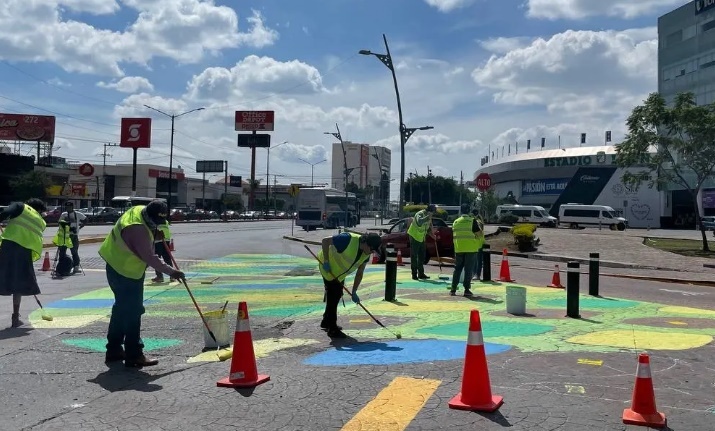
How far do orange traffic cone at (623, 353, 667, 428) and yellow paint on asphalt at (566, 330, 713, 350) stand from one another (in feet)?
9.06

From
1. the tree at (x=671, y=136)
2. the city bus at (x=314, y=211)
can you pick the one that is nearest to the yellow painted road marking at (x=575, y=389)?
the tree at (x=671, y=136)

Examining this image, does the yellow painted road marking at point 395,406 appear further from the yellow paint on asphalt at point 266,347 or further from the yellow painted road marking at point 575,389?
the yellow paint on asphalt at point 266,347

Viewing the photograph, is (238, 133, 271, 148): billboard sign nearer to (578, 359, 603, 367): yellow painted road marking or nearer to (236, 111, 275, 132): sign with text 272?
(236, 111, 275, 132): sign with text 272

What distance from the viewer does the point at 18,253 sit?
882 cm

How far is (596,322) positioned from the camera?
9.40m

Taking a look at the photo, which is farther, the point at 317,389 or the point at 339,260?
the point at 339,260

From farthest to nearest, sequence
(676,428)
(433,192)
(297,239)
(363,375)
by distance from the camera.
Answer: (433,192)
(297,239)
(363,375)
(676,428)

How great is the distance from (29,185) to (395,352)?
214 ft

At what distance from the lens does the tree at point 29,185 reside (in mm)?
63938

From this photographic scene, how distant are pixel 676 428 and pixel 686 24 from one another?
7000 cm

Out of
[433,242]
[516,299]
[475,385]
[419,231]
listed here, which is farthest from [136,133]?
[475,385]

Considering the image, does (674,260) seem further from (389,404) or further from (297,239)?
(389,404)

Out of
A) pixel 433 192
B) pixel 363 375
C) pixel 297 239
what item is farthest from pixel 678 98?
pixel 433 192

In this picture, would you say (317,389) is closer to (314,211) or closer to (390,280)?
(390,280)
